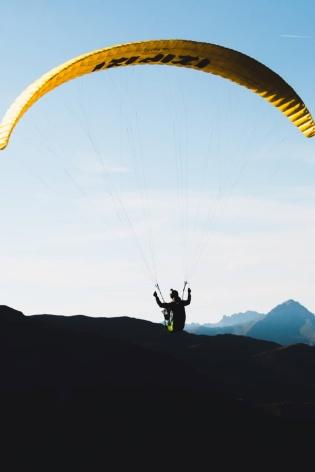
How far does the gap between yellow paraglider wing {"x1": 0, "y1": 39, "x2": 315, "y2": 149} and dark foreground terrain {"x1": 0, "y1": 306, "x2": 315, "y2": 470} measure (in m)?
27.8

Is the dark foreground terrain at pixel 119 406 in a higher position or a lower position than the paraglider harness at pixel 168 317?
lower

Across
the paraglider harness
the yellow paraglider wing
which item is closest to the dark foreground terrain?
the paraglider harness

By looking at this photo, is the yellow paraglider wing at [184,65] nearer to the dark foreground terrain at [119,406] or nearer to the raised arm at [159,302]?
the raised arm at [159,302]

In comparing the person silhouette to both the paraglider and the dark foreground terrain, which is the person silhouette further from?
the dark foreground terrain

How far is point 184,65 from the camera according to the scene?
13258 mm

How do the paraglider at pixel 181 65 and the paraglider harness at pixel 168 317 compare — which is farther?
the paraglider harness at pixel 168 317

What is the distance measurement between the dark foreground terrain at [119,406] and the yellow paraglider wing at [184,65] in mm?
27764

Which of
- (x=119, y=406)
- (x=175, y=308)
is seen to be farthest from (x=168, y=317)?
(x=119, y=406)

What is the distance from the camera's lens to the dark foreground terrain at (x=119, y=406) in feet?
117

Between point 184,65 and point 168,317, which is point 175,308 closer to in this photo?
point 168,317

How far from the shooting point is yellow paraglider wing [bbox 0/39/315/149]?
10758 mm

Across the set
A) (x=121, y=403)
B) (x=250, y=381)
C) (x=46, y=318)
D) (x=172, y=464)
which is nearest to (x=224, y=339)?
(x=250, y=381)

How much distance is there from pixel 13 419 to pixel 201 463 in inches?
522

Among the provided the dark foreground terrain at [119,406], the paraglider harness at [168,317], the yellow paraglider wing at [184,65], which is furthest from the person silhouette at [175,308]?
the dark foreground terrain at [119,406]
